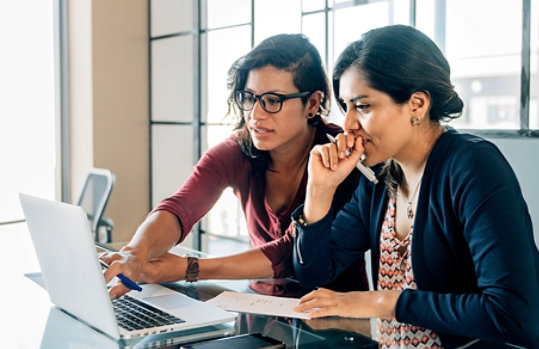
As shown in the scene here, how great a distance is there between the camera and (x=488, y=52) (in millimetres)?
2611

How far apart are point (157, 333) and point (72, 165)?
360 cm

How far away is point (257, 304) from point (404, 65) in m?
0.61

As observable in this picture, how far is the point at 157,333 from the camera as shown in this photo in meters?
1.09

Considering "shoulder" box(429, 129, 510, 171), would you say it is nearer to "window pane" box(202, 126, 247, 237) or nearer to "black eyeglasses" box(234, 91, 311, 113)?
"black eyeglasses" box(234, 91, 311, 113)

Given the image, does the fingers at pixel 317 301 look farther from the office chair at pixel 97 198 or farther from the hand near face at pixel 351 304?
the office chair at pixel 97 198

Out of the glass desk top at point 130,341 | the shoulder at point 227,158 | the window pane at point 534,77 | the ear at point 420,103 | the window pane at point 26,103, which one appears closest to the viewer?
the glass desk top at point 130,341

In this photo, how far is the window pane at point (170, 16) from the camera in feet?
13.9

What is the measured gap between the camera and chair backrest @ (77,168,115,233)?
3.26m

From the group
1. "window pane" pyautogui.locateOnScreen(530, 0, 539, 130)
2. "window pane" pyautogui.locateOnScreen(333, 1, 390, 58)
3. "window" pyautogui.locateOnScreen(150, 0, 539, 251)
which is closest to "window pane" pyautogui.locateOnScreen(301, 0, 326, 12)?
"window" pyautogui.locateOnScreen(150, 0, 539, 251)

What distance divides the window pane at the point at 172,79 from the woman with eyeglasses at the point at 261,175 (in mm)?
2408

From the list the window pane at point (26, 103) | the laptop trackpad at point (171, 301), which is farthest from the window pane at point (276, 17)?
the laptop trackpad at point (171, 301)

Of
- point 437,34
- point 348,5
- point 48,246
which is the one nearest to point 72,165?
point 348,5

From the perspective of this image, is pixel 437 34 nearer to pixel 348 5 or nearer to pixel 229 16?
pixel 348 5

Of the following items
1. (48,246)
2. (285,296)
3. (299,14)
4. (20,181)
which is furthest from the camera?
(20,181)
